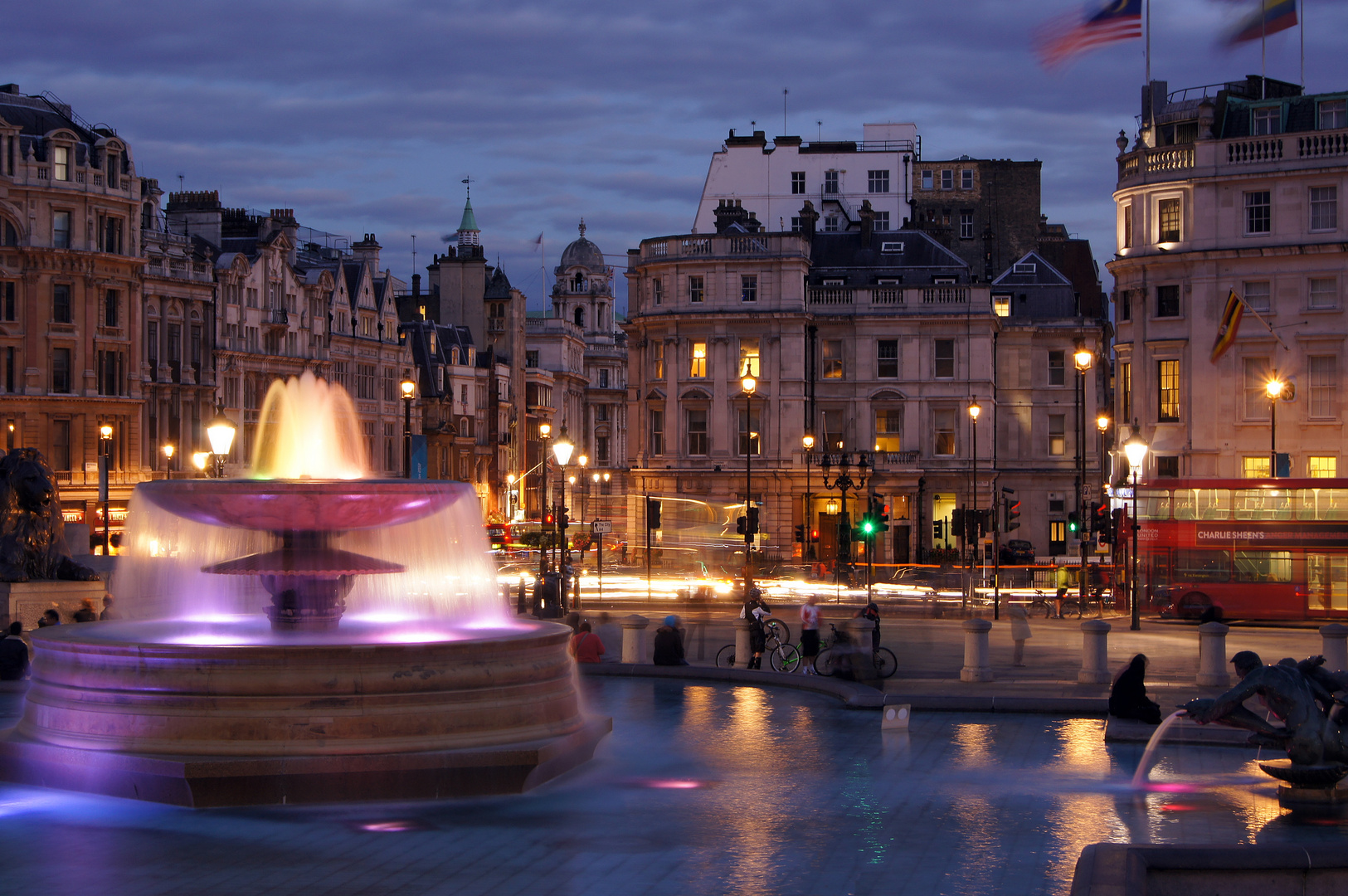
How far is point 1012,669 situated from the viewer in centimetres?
2730

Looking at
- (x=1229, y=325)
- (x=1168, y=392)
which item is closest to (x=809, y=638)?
(x=1229, y=325)

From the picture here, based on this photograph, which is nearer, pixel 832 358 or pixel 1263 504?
pixel 1263 504

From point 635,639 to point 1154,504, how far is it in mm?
19072

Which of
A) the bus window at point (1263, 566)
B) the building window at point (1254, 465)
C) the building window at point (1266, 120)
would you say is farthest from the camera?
the building window at point (1266, 120)

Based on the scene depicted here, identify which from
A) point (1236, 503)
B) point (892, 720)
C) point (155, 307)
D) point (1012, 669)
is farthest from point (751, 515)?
point (155, 307)

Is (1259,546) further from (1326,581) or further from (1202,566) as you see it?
(1326,581)

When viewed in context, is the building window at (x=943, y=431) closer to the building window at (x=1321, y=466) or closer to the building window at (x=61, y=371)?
the building window at (x=1321, y=466)

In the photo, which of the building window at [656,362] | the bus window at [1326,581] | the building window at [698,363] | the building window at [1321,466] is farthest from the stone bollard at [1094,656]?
the building window at [656,362]

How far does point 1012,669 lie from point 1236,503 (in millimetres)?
12510

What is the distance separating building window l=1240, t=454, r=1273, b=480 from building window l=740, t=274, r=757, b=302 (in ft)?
76.3

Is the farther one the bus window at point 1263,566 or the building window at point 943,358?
the building window at point 943,358

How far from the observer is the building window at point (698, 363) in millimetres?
67250

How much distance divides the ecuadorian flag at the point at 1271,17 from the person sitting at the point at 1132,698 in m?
24.6

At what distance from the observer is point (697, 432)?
67.4 m
